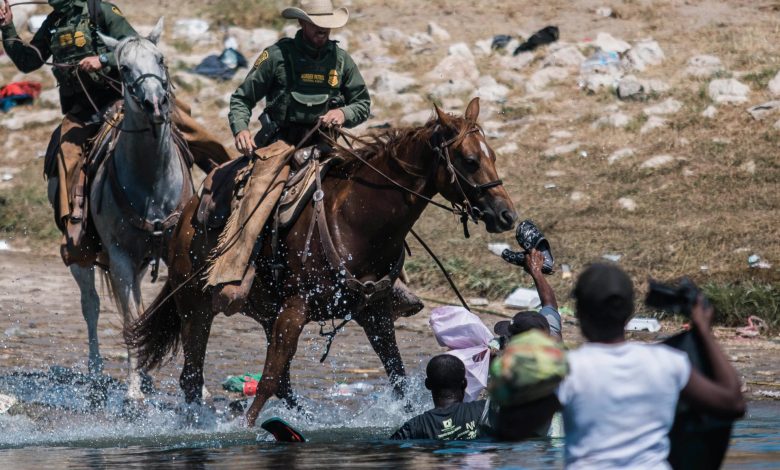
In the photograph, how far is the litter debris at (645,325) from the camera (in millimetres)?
11094

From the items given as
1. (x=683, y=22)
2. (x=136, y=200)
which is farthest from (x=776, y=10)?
(x=136, y=200)

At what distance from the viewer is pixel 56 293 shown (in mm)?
13266

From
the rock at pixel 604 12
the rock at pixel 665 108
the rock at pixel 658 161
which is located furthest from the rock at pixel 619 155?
the rock at pixel 604 12

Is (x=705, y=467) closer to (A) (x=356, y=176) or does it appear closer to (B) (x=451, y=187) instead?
(B) (x=451, y=187)

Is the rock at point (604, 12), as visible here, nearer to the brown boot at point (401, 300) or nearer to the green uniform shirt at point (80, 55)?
the green uniform shirt at point (80, 55)

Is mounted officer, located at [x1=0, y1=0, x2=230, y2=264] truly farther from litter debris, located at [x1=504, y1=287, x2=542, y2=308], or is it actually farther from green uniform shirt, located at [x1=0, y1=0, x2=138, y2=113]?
litter debris, located at [x1=504, y1=287, x2=542, y2=308]

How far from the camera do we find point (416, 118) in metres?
16.8

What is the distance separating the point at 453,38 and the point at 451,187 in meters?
12.5

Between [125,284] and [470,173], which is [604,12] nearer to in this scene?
[125,284]

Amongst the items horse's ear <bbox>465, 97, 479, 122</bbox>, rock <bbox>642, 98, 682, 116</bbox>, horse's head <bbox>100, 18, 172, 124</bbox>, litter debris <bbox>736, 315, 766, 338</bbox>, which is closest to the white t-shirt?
horse's ear <bbox>465, 97, 479, 122</bbox>

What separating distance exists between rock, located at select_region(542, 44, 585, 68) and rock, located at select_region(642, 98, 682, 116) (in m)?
2.09

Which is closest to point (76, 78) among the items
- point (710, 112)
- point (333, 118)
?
point (333, 118)

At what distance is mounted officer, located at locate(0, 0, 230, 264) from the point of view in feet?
33.5

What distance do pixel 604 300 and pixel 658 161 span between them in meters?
11.1
